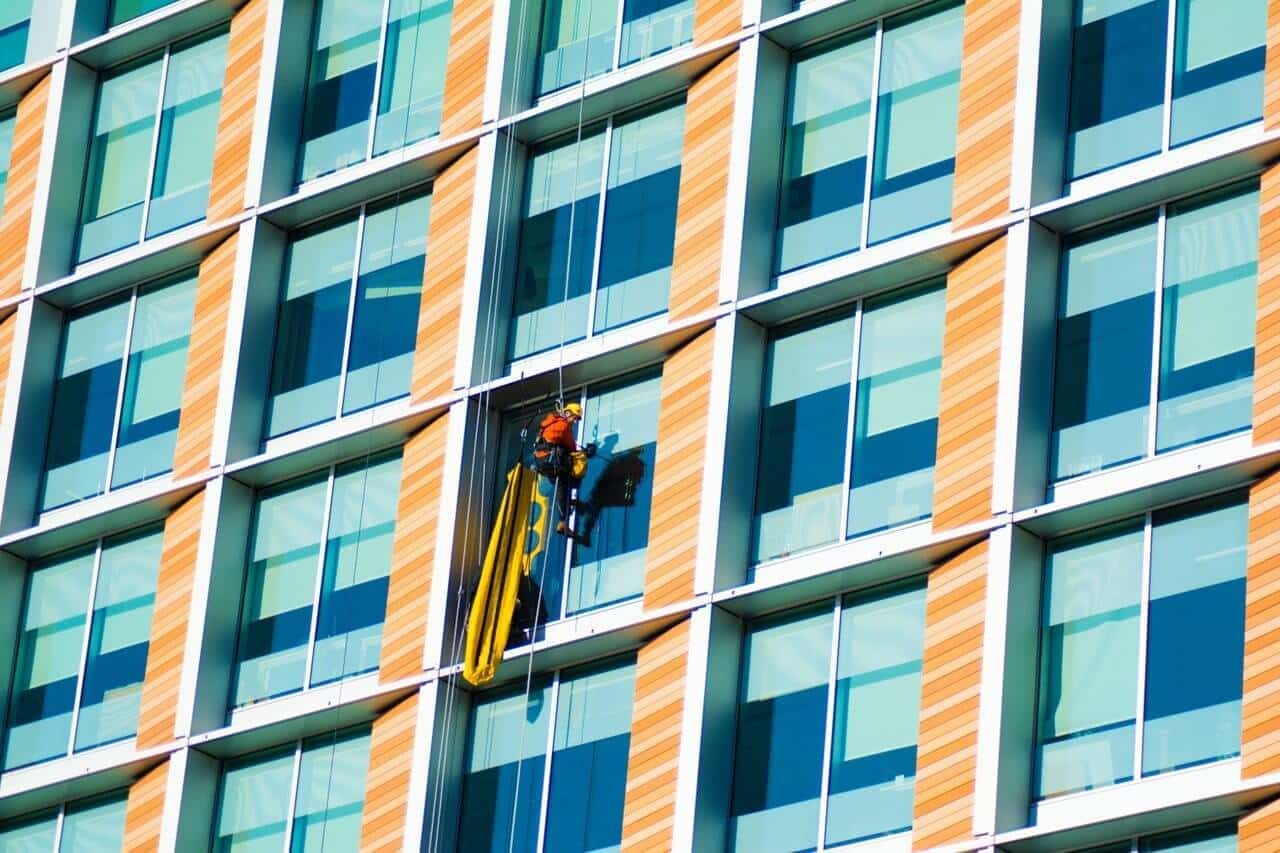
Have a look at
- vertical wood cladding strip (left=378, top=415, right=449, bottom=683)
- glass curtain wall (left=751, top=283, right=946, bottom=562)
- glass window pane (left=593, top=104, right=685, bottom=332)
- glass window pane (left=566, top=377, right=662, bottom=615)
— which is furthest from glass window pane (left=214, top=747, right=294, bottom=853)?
glass curtain wall (left=751, top=283, right=946, bottom=562)

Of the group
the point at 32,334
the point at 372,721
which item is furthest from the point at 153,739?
the point at 32,334

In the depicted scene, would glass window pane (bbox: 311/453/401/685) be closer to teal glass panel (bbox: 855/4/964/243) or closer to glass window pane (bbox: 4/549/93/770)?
glass window pane (bbox: 4/549/93/770)

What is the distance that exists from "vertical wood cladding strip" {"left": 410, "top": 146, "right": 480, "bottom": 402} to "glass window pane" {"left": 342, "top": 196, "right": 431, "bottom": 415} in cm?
33

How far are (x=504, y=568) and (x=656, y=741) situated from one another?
347cm

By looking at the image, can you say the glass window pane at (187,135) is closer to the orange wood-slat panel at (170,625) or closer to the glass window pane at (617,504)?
the orange wood-slat panel at (170,625)

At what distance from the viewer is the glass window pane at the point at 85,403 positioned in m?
48.9

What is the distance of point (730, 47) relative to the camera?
44.3m

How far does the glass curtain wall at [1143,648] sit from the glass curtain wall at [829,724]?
5.38 ft

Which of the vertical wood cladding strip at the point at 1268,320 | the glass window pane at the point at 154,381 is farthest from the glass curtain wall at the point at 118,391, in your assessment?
the vertical wood cladding strip at the point at 1268,320

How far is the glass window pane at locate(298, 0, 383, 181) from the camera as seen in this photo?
158ft

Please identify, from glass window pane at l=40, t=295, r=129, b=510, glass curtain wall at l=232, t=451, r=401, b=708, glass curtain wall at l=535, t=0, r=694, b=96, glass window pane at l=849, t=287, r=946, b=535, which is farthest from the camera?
glass window pane at l=40, t=295, r=129, b=510

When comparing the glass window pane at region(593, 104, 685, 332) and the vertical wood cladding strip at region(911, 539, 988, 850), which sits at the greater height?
the glass window pane at region(593, 104, 685, 332)

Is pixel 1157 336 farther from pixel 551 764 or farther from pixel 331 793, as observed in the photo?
pixel 331 793

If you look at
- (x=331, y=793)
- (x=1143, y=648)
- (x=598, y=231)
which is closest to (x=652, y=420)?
(x=598, y=231)
